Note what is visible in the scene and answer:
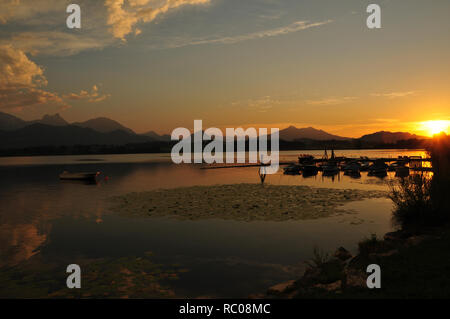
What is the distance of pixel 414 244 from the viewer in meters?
17.0

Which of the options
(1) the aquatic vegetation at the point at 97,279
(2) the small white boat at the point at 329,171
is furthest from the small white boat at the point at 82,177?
(1) the aquatic vegetation at the point at 97,279

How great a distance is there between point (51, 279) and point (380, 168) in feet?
273

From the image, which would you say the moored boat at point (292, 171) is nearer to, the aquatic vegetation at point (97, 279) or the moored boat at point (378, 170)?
the moored boat at point (378, 170)

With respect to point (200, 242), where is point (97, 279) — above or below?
below

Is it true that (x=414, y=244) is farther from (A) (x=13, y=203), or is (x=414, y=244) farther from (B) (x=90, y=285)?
(A) (x=13, y=203)

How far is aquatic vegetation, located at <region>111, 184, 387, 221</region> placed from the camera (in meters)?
31.4

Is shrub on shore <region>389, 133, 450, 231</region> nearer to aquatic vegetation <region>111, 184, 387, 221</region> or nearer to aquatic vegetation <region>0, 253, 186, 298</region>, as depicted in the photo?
aquatic vegetation <region>111, 184, 387, 221</region>

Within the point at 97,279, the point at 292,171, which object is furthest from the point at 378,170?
the point at 97,279

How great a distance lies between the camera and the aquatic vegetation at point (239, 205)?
31.4 metres

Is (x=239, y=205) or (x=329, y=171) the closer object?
(x=239, y=205)

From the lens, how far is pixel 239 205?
37.0 meters

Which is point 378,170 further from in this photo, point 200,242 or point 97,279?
point 97,279
